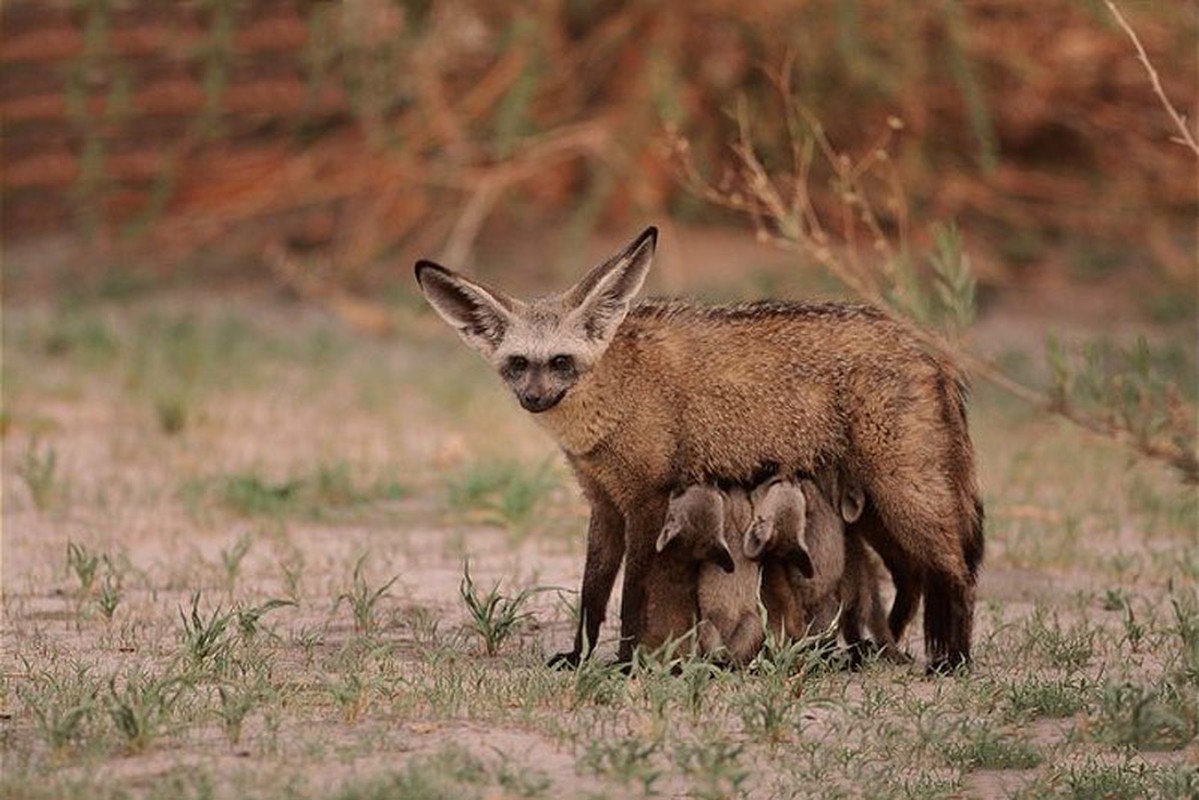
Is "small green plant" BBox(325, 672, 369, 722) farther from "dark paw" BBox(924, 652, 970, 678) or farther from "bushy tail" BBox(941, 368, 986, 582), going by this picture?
"bushy tail" BBox(941, 368, 986, 582)

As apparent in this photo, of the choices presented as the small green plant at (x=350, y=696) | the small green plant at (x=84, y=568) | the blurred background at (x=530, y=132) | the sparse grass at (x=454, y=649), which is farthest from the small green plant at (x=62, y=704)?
the blurred background at (x=530, y=132)

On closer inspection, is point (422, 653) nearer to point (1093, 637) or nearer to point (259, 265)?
point (1093, 637)

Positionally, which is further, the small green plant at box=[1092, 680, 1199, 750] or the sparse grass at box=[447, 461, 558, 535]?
the sparse grass at box=[447, 461, 558, 535]

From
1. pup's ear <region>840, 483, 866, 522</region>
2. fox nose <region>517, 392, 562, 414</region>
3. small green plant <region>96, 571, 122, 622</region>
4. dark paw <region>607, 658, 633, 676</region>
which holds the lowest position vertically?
dark paw <region>607, 658, 633, 676</region>

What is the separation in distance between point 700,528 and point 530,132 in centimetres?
812

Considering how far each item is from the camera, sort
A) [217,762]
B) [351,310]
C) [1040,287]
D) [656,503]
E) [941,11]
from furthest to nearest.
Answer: [1040,287]
[351,310]
[941,11]
[656,503]
[217,762]

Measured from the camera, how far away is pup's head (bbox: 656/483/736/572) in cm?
624

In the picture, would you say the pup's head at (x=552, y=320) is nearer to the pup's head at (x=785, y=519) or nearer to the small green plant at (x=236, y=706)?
the pup's head at (x=785, y=519)

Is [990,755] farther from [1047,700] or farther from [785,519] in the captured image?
[785,519]

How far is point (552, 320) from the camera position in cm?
646

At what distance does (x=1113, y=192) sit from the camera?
14734 millimetres

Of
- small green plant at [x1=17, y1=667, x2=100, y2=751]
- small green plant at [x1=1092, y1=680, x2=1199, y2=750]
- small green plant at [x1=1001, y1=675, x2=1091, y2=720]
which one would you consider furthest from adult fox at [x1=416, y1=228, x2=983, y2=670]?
small green plant at [x1=17, y1=667, x2=100, y2=751]

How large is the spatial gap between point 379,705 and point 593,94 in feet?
32.5

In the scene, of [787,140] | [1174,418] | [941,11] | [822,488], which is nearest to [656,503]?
[822,488]
